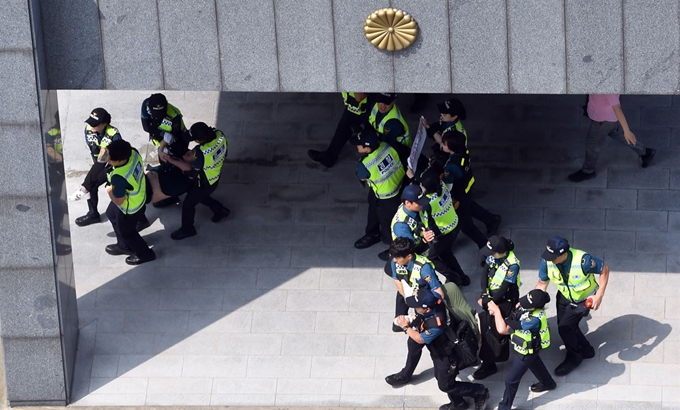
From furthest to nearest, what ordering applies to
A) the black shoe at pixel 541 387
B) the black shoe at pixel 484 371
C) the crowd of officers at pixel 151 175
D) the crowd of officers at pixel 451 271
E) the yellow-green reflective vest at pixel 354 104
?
the yellow-green reflective vest at pixel 354 104 → the crowd of officers at pixel 151 175 → the black shoe at pixel 484 371 → the black shoe at pixel 541 387 → the crowd of officers at pixel 451 271

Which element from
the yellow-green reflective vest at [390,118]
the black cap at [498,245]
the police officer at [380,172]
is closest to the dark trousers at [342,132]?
the yellow-green reflective vest at [390,118]

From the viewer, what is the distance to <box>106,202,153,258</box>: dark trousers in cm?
1443

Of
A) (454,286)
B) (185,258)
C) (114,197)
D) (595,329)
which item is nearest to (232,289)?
(185,258)

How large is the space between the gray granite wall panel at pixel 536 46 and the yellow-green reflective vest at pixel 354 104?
3.24m

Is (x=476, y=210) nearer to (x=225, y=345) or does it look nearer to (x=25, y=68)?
(x=225, y=345)

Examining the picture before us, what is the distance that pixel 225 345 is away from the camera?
46.1 ft

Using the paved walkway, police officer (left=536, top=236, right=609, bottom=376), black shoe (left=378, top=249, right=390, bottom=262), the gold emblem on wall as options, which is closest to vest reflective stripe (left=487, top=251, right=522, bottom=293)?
police officer (left=536, top=236, right=609, bottom=376)

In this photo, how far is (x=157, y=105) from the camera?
14.9 metres

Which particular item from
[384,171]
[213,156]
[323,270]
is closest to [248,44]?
[213,156]

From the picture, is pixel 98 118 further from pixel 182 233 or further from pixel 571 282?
pixel 571 282

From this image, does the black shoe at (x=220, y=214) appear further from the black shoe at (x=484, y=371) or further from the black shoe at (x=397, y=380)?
the black shoe at (x=484, y=371)

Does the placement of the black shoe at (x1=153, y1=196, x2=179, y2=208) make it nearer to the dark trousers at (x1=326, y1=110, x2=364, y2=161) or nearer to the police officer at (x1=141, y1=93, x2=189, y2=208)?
the police officer at (x1=141, y1=93, x2=189, y2=208)

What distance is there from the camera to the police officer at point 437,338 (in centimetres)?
1238

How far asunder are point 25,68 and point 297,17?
8.66 ft
